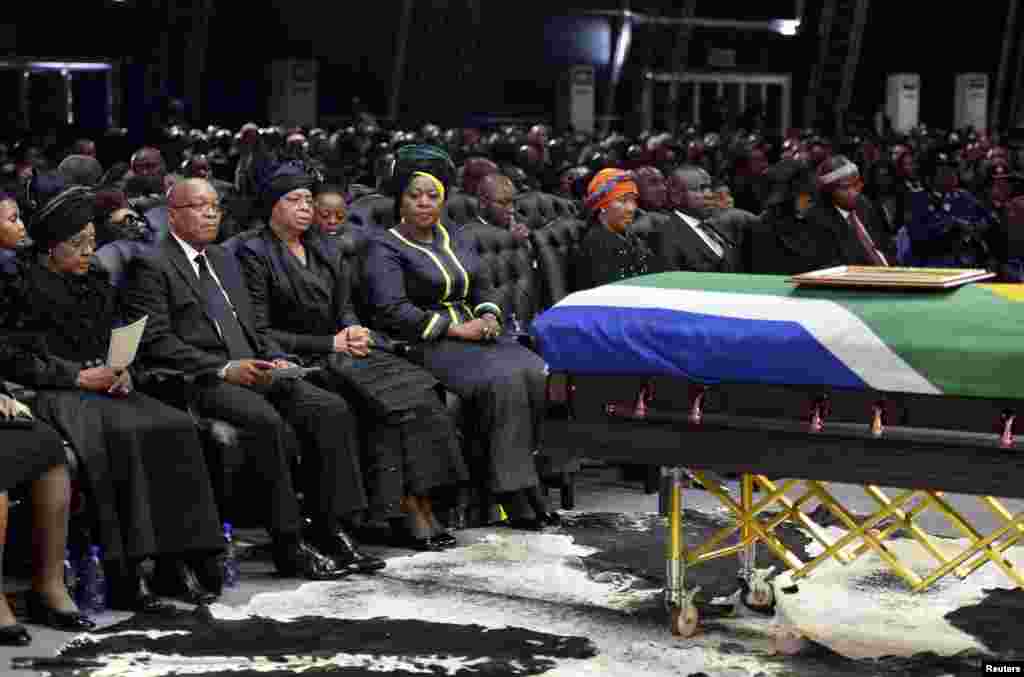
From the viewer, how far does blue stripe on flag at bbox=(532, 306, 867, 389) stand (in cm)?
505

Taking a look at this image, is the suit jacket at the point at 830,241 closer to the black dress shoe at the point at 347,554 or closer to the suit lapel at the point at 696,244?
the suit lapel at the point at 696,244

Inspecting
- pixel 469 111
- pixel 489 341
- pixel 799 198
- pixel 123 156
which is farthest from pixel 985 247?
pixel 469 111

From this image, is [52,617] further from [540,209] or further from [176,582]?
[540,209]

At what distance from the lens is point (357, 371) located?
694 centimetres

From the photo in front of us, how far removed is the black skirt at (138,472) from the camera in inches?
228

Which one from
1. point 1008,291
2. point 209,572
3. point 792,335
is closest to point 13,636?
point 209,572

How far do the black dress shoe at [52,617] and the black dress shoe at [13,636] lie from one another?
20 centimetres

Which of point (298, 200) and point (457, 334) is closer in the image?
point (298, 200)

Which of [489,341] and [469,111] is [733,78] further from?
[489,341]

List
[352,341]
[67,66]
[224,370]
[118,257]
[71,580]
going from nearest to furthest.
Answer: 1. [71,580]
2. [224,370]
3. [118,257]
4. [352,341]
5. [67,66]

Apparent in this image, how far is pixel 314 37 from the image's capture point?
24.1 m

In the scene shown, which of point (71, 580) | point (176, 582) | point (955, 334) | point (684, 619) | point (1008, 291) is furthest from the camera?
point (176, 582)

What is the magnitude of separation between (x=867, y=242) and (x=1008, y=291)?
11.1 feet

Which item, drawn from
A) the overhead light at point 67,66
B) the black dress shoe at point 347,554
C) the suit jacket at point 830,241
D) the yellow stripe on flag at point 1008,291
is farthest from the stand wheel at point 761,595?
the overhead light at point 67,66
